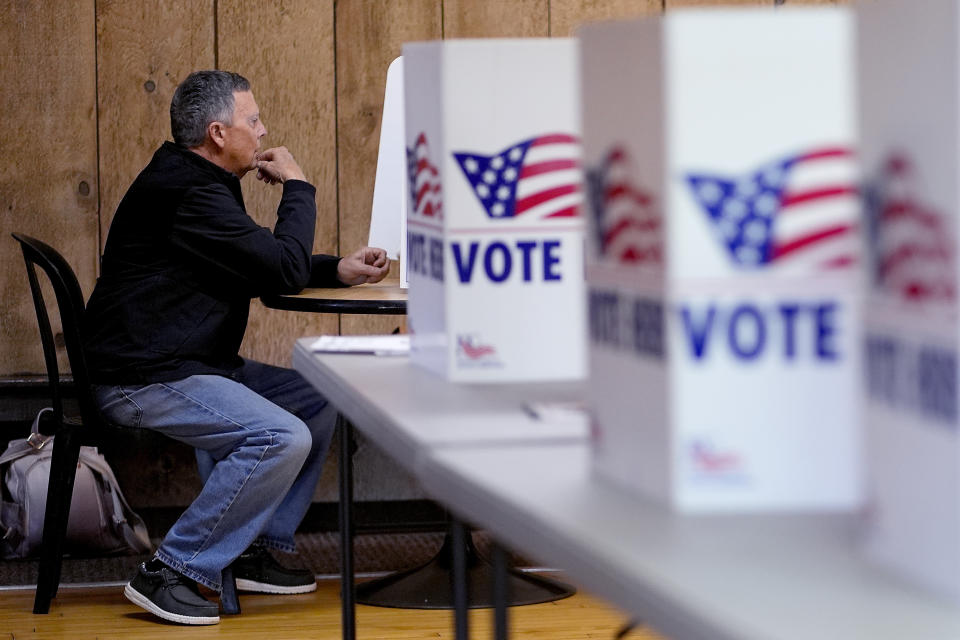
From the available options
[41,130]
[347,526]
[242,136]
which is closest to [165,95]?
[41,130]

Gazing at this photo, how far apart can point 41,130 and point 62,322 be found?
0.70 meters

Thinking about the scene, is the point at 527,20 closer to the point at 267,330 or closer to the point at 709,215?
the point at 267,330

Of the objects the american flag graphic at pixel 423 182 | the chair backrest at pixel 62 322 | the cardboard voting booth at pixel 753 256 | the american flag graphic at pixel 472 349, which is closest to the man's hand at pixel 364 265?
the chair backrest at pixel 62 322

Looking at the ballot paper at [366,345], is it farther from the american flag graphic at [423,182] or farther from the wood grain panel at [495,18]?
the wood grain panel at [495,18]

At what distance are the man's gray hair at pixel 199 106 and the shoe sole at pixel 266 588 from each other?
976 millimetres

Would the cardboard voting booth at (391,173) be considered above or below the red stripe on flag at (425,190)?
above

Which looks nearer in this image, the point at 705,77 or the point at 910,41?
the point at 910,41

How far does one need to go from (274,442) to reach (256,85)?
1033mm

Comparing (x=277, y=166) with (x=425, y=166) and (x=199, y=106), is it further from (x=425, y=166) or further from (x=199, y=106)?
(x=425, y=166)

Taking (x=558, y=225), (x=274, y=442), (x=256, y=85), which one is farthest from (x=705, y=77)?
(x=256, y=85)

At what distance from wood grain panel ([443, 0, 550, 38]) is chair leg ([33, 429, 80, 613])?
137 cm

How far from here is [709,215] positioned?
666 millimetres

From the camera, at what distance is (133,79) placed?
3.40 metres

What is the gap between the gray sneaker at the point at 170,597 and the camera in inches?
111
